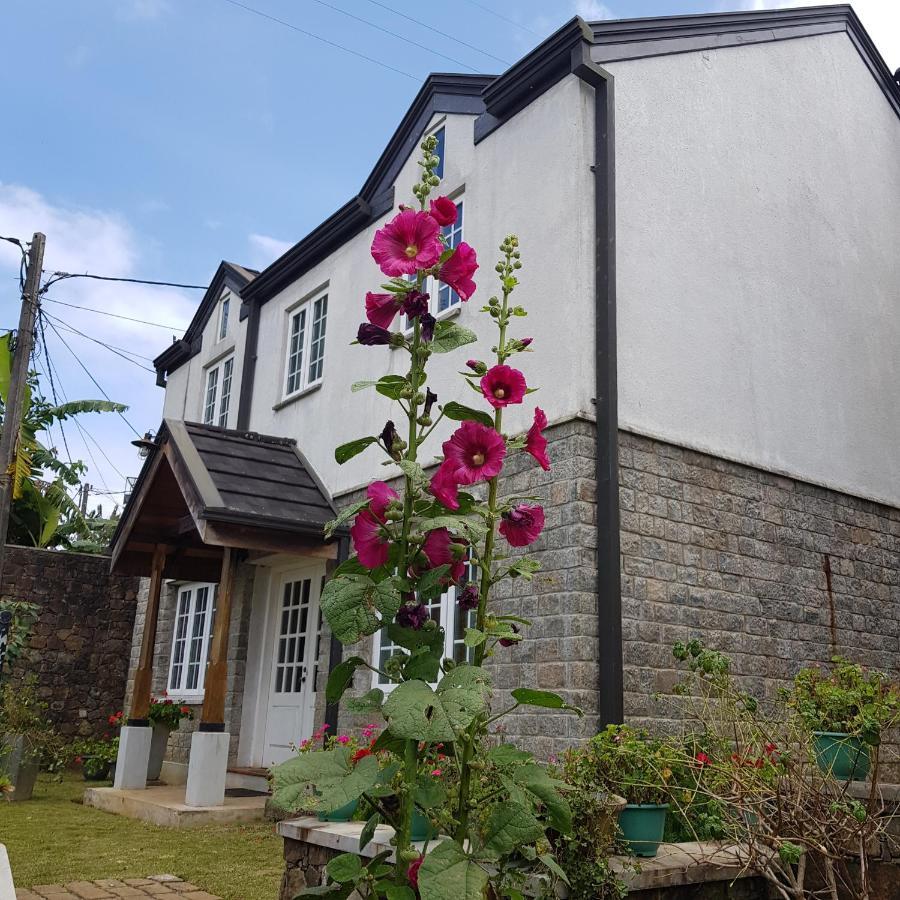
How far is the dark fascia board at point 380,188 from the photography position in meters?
9.62

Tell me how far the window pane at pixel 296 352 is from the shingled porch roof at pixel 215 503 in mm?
983

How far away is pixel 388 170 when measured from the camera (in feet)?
35.8

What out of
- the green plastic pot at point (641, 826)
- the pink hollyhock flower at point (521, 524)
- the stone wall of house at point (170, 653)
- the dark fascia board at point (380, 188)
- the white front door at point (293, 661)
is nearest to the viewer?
the pink hollyhock flower at point (521, 524)

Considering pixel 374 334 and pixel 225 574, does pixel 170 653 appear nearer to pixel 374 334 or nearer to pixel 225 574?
pixel 225 574

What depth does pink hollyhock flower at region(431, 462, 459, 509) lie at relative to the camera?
2.48 metres

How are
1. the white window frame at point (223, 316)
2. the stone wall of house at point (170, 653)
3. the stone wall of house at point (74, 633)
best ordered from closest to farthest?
the stone wall of house at point (170, 653)
the white window frame at point (223, 316)
the stone wall of house at point (74, 633)

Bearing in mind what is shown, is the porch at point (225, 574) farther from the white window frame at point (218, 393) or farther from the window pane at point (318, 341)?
the white window frame at point (218, 393)

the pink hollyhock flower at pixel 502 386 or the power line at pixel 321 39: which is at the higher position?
the power line at pixel 321 39

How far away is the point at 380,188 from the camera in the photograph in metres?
10.9

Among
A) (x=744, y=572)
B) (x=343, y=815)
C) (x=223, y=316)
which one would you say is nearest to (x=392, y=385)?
(x=343, y=815)

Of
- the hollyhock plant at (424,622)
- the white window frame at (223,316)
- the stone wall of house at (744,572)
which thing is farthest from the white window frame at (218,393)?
the hollyhock plant at (424,622)

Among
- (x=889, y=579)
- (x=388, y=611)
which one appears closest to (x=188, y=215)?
(x=889, y=579)

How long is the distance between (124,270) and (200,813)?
8724mm

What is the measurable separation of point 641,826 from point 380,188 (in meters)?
8.33
